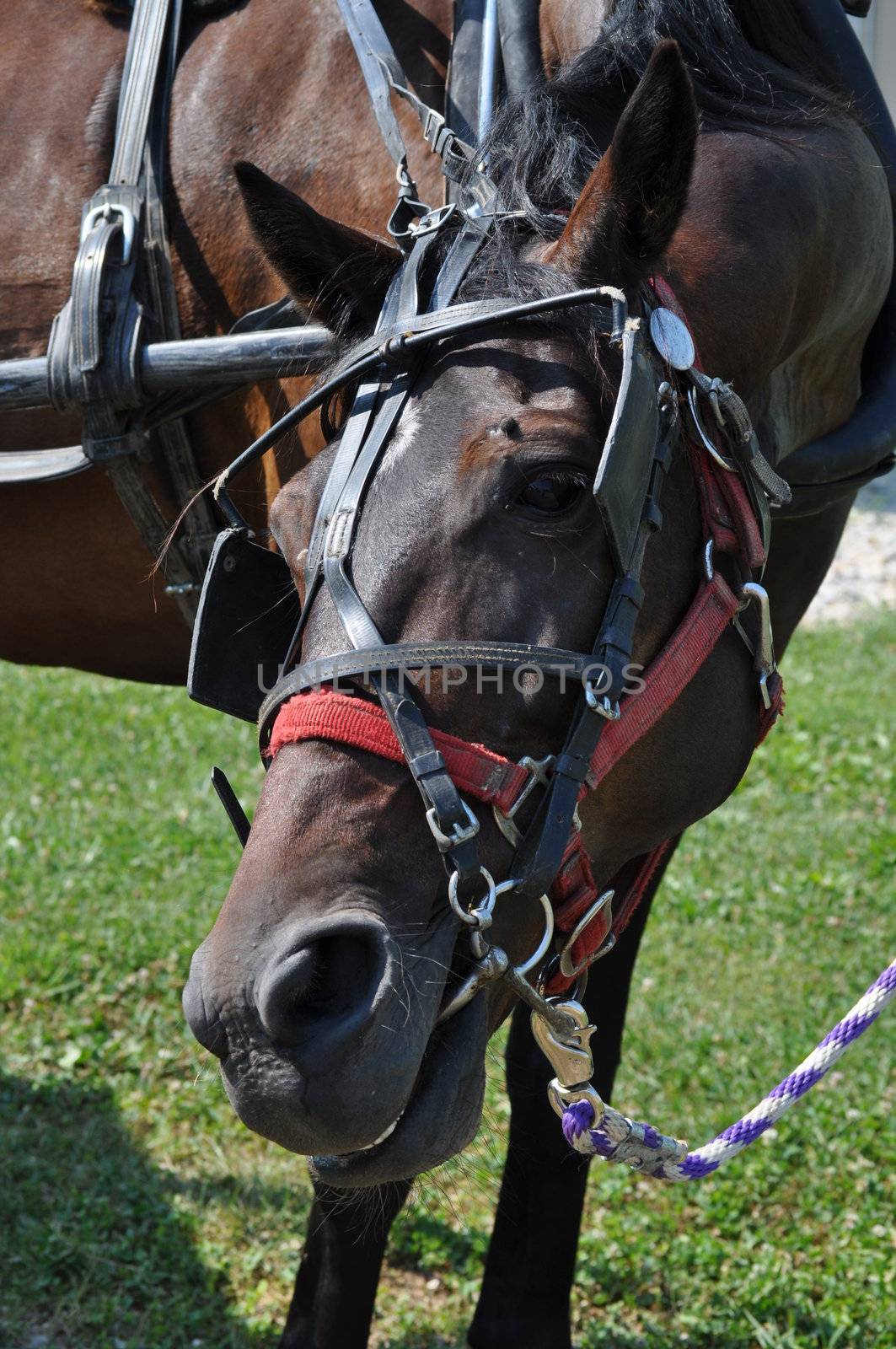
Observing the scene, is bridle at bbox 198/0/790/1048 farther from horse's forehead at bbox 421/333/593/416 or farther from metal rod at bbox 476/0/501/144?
metal rod at bbox 476/0/501/144

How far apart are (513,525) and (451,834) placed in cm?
40

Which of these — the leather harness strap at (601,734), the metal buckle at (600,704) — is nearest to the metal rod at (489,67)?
the leather harness strap at (601,734)

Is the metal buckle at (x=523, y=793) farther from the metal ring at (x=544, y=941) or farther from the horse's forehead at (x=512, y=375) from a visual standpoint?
the horse's forehead at (x=512, y=375)

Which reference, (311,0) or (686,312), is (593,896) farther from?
(311,0)

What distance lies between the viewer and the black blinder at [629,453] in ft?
5.24

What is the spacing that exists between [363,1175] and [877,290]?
1799 millimetres

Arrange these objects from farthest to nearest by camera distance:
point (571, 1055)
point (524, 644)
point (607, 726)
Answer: point (571, 1055) < point (607, 726) < point (524, 644)

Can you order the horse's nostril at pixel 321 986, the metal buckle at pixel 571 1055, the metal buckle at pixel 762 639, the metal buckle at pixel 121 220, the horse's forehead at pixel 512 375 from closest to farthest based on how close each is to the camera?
the horse's nostril at pixel 321 986 → the horse's forehead at pixel 512 375 → the metal buckle at pixel 571 1055 → the metal buckle at pixel 762 639 → the metal buckle at pixel 121 220

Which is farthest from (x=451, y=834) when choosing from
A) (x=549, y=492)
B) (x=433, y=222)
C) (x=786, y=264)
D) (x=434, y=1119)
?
(x=786, y=264)

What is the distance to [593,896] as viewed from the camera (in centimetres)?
175

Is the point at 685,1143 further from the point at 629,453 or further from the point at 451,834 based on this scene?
the point at 629,453

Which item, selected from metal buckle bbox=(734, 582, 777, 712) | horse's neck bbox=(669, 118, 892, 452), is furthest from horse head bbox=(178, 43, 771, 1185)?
horse's neck bbox=(669, 118, 892, 452)

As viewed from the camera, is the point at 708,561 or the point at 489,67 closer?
the point at 708,561

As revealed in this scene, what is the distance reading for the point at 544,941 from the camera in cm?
170
